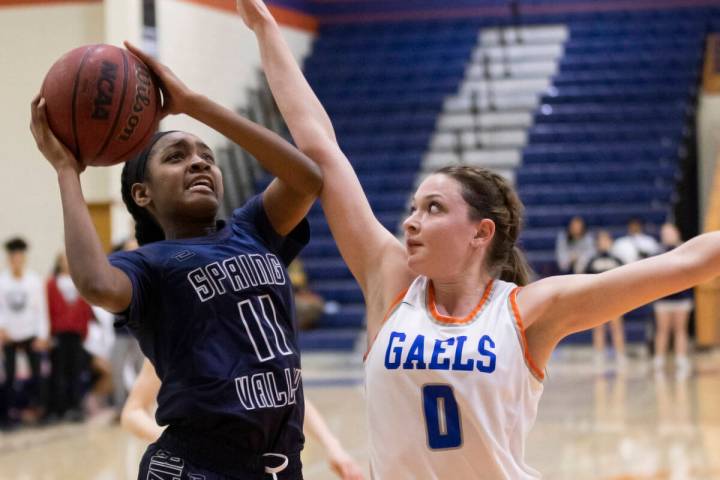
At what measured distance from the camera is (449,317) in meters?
2.58

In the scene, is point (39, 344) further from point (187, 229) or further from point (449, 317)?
point (449, 317)

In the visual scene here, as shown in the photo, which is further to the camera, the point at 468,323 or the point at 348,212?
the point at 348,212

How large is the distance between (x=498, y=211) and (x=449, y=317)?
0.29 meters

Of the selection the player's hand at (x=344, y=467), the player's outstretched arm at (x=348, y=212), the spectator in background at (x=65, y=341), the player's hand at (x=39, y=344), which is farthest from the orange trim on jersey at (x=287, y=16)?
the player's outstretched arm at (x=348, y=212)

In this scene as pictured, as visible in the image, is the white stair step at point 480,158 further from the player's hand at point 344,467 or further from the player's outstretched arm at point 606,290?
the player's outstretched arm at point 606,290

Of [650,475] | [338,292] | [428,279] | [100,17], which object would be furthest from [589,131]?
[428,279]

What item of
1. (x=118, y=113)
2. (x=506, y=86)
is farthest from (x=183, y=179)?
(x=506, y=86)

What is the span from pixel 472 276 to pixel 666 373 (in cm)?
940

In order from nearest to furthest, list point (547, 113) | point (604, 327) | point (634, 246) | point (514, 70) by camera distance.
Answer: point (634, 246) < point (604, 327) < point (547, 113) < point (514, 70)

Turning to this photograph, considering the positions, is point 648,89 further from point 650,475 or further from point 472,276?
point 472,276

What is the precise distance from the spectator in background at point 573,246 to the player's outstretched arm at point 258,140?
34.2 ft

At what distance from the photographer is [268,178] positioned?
15.5 metres

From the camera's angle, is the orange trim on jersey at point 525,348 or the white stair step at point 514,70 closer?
the orange trim on jersey at point 525,348

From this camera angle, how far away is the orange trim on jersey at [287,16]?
1534 cm
